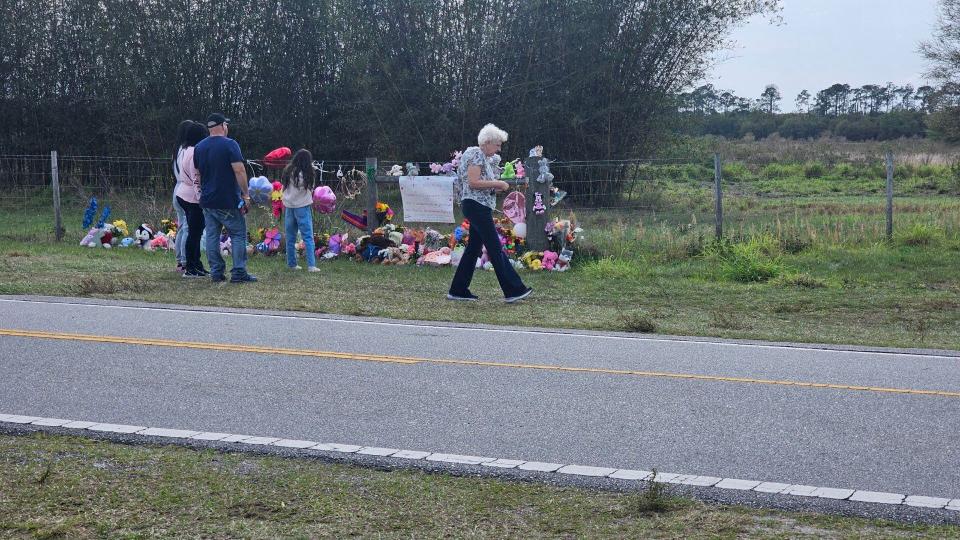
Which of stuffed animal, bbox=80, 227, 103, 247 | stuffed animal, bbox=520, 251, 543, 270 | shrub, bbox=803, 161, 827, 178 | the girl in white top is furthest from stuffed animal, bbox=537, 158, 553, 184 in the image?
shrub, bbox=803, 161, 827, 178

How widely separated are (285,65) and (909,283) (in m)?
21.8

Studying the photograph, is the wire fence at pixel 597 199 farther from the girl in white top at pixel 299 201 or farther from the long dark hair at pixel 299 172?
the long dark hair at pixel 299 172

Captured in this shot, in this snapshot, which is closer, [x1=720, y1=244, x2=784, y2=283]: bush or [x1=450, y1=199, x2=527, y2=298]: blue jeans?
[x1=450, y1=199, x2=527, y2=298]: blue jeans

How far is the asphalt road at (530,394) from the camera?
6199 mm

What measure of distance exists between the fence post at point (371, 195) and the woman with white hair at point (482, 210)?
16.2 ft

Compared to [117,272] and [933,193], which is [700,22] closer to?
[933,193]

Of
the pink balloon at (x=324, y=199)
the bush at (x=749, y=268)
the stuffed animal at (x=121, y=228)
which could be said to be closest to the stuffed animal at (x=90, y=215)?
the stuffed animal at (x=121, y=228)

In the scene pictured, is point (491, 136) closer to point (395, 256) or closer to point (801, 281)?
point (801, 281)

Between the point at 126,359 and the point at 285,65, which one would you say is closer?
the point at 126,359

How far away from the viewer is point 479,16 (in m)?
29.3

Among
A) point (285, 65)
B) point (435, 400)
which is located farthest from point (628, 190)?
point (435, 400)

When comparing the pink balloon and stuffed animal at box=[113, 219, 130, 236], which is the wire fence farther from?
stuffed animal at box=[113, 219, 130, 236]

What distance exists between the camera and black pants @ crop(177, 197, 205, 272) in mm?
14516

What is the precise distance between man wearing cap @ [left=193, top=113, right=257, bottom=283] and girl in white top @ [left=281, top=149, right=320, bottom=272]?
3.31ft
